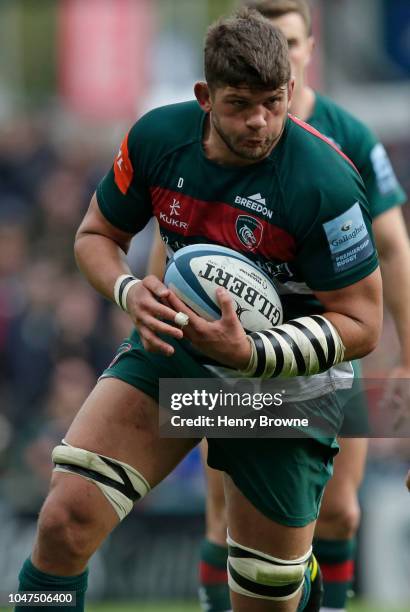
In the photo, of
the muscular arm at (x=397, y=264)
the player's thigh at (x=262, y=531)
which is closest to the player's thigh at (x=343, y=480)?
the muscular arm at (x=397, y=264)

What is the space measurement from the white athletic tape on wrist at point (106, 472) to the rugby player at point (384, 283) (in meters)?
1.07

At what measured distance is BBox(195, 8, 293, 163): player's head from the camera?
4094 mm

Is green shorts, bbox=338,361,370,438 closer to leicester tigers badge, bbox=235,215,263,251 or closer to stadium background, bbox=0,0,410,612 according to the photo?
leicester tigers badge, bbox=235,215,263,251

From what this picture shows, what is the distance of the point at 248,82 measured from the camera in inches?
161

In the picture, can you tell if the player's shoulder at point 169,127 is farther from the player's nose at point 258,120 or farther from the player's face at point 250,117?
the player's nose at point 258,120

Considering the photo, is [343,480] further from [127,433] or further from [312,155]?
[312,155]

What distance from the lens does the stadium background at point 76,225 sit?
8.88 m

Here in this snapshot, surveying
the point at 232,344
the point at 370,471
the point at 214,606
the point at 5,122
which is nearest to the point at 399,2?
the point at 5,122

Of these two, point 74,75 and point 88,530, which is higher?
point 88,530

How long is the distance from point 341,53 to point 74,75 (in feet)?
10.4

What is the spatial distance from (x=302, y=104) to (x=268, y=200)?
1.42 m

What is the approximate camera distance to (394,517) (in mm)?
8867

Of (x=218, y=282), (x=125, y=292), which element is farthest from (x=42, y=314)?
(x=218, y=282)

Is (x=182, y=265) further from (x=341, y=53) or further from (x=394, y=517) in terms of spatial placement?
(x=341, y=53)
